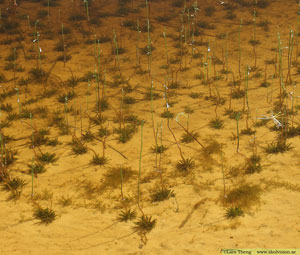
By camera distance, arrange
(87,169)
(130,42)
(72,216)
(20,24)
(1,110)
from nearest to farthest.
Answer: (72,216) < (87,169) < (1,110) < (130,42) < (20,24)

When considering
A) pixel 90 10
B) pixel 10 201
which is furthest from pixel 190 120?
pixel 90 10

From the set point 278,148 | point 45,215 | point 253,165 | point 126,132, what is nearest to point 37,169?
point 45,215

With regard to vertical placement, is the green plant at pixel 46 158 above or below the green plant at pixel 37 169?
above

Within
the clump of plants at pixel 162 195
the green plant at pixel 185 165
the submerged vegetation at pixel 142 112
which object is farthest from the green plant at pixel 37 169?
the green plant at pixel 185 165

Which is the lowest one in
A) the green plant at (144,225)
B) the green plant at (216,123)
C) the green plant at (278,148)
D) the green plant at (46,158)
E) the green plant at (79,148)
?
the green plant at (144,225)

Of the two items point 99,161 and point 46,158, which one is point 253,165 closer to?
point 99,161

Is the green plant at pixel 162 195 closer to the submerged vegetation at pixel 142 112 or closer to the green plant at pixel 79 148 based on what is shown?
the submerged vegetation at pixel 142 112

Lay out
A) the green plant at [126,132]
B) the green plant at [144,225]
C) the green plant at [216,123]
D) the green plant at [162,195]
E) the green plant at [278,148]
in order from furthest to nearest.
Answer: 1. the green plant at [216,123]
2. the green plant at [126,132]
3. the green plant at [278,148]
4. the green plant at [162,195]
5. the green plant at [144,225]

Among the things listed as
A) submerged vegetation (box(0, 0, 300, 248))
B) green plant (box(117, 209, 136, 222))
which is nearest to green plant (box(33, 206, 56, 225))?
submerged vegetation (box(0, 0, 300, 248))

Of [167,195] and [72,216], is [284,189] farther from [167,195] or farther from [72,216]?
[72,216]
